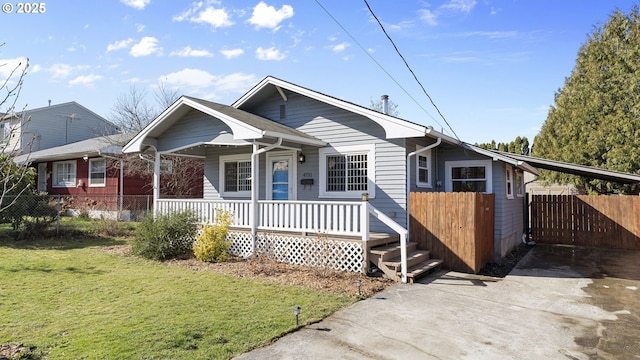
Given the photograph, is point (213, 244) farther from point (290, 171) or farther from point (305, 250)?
point (290, 171)

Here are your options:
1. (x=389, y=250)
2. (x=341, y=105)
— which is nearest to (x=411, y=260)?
(x=389, y=250)

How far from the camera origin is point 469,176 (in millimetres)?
10953

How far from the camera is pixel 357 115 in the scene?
10.1 meters

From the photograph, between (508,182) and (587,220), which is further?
(587,220)

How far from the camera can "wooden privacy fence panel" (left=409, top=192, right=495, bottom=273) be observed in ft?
27.4

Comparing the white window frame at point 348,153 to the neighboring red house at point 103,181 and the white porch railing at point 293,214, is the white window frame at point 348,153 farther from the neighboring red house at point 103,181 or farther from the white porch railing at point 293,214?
the neighboring red house at point 103,181

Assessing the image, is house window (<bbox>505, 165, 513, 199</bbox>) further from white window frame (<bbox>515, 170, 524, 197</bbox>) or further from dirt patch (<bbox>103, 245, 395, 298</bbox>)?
dirt patch (<bbox>103, 245, 395, 298</bbox>)

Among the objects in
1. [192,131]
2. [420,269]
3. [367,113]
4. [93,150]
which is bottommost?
[420,269]

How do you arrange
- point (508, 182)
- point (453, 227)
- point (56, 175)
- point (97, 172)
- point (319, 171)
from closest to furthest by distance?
point (453, 227) < point (319, 171) < point (508, 182) < point (97, 172) < point (56, 175)

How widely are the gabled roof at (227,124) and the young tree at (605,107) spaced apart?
15.9 m

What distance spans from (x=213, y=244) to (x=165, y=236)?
148 cm

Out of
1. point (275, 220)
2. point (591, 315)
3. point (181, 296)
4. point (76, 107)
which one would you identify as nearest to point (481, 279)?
point (591, 315)

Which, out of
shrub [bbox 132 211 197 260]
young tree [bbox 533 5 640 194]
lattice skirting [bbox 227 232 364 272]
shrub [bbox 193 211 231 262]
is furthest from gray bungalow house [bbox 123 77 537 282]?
young tree [bbox 533 5 640 194]

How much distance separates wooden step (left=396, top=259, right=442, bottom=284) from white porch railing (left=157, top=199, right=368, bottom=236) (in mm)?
1279
